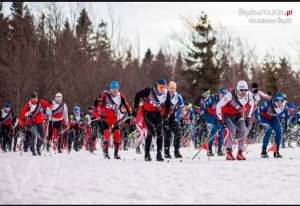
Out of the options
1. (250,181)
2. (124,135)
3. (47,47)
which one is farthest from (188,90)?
(250,181)

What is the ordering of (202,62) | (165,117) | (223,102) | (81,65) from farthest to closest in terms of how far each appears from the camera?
(202,62) → (81,65) → (165,117) → (223,102)

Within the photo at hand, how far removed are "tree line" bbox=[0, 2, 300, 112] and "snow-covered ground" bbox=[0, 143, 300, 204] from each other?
24.5 metres

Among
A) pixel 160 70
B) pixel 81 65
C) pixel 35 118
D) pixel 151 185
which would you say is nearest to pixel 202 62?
pixel 160 70

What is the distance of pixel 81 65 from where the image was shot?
42.5 metres

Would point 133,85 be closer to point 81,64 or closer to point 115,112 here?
point 81,64

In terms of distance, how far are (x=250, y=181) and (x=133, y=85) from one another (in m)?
35.4

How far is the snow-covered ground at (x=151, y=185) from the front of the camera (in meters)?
6.10

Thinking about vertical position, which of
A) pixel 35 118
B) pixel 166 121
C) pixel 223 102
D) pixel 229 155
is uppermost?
pixel 223 102

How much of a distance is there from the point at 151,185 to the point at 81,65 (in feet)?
118

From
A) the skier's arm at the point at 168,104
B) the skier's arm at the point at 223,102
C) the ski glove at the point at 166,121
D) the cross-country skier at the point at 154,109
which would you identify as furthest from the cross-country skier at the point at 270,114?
the cross-country skier at the point at 154,109

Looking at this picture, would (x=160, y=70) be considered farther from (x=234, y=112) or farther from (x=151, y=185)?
(x=151, y=185)

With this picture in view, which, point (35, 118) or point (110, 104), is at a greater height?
point (110, 104)

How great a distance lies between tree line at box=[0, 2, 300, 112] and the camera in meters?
33.8

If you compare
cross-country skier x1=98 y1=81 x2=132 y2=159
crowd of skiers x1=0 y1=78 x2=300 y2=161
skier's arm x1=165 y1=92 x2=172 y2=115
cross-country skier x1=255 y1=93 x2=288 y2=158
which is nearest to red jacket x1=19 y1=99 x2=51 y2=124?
crowd of skiers x1=0 y1=78 x2=300 y2=161
